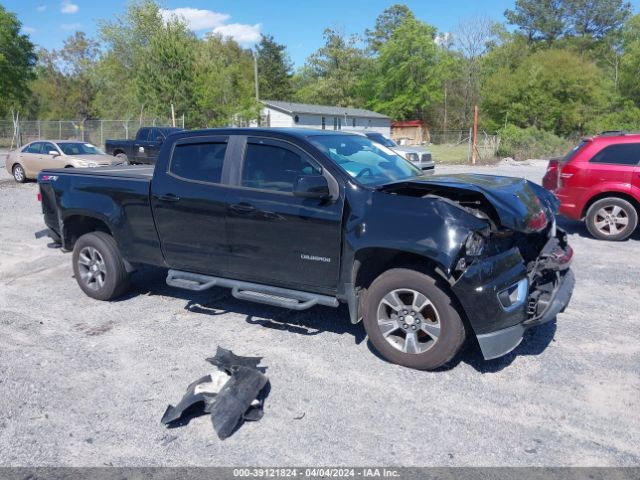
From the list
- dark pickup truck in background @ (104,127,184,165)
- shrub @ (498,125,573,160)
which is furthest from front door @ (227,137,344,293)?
shrub @ (498,125,573,160)

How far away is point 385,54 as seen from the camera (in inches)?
2494

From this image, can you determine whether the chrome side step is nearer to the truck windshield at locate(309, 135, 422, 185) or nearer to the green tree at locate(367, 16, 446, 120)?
the truck windshield at locate(309, 135, 422, 185)

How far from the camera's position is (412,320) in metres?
4.05

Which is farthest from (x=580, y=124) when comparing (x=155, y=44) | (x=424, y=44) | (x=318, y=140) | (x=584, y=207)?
(x=318, y=140)

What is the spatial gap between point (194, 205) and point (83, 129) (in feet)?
113

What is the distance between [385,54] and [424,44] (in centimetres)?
467

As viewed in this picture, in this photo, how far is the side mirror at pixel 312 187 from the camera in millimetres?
4215

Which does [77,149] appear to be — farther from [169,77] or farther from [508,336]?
[169,77]

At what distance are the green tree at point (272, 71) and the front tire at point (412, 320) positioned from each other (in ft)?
226

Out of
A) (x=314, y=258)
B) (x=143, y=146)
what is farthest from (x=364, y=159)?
(x=143, y=146)

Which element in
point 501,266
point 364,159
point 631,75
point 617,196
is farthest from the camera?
point 631,75

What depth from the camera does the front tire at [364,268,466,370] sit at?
390 cm

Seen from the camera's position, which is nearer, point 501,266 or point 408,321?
point 501,266

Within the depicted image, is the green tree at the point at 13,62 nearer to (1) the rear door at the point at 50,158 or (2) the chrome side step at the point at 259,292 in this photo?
(1) the rear door at the point at 50,158
